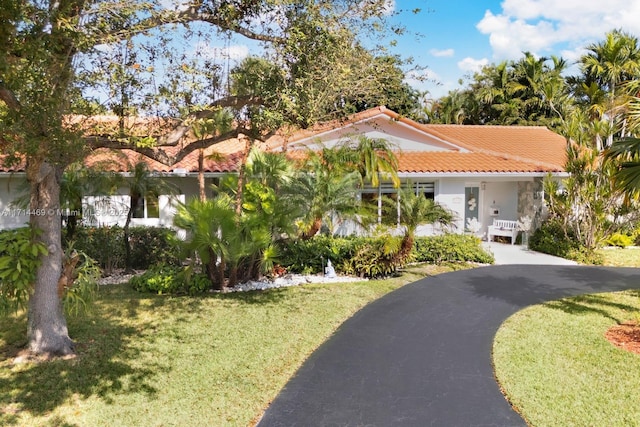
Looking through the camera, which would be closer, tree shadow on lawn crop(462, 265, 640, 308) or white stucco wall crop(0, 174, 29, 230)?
tree shadow on lawn crop(462, 265, 640, 308)

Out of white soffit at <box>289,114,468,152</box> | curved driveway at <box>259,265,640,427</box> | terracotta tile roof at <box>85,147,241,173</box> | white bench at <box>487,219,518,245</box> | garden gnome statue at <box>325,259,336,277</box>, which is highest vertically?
white soffit at <box>289,114,468,152</box>

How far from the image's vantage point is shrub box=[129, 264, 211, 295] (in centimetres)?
1177

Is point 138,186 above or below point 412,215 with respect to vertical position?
above

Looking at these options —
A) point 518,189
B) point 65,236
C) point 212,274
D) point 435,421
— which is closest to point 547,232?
point 518,189

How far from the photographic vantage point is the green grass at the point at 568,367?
18.5ft

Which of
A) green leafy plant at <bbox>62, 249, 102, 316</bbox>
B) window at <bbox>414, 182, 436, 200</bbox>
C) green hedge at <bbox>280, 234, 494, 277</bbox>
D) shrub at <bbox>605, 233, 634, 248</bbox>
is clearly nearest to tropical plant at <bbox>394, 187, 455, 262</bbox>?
green hedge at <bbox>280, 234, 494, 277</bbox>

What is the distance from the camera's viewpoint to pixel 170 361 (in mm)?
7234

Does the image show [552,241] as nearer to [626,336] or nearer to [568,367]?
[626,336]

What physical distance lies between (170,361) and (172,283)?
4.84m

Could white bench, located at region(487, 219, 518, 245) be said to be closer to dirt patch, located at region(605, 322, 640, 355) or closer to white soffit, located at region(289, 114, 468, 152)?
white soffit, located at region(289, 114, 468, 152)

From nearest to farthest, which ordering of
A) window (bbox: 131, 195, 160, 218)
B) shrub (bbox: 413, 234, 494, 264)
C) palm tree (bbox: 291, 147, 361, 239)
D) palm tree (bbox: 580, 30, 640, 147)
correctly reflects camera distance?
palm tree (bbox: 291, 147, 361, 239) → shrub (bbox: 413, 234, 494, 264) → window (bbox: 131, 195, 160, 218) → palm tree (bbox: 580, 30, 640, 147)

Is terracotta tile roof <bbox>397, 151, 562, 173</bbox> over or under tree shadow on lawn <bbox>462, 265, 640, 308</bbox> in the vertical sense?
over

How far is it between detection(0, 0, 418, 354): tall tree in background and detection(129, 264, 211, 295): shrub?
4262mm

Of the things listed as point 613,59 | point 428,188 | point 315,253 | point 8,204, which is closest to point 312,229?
point 315,253
